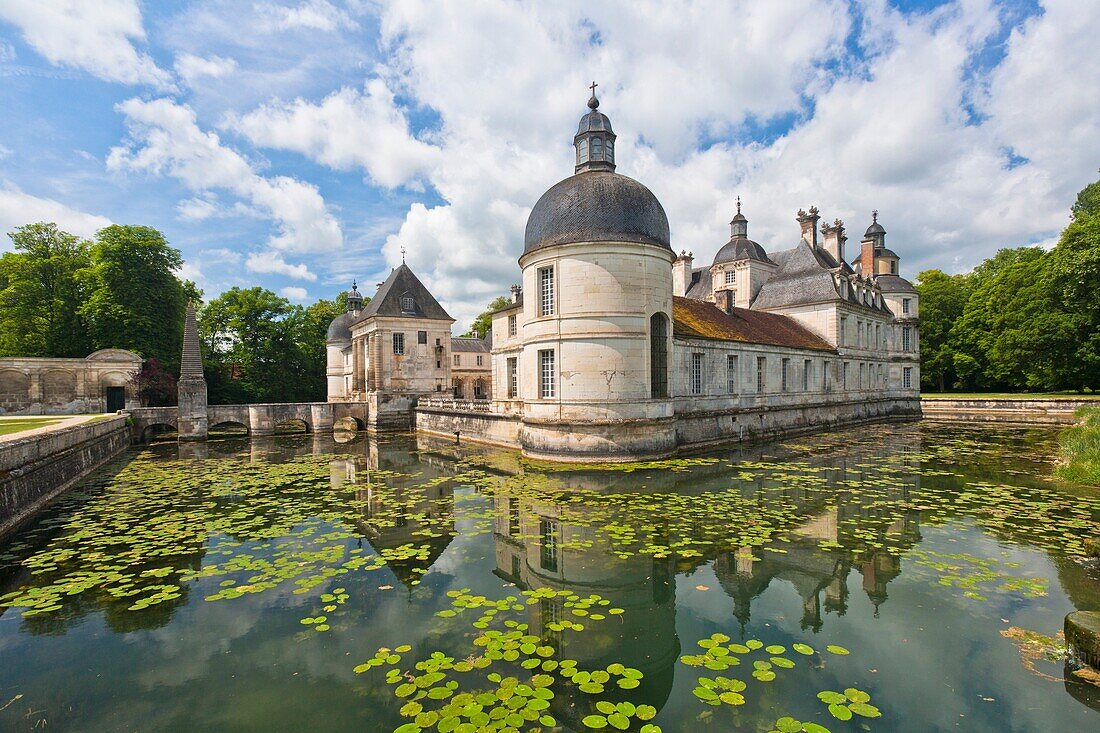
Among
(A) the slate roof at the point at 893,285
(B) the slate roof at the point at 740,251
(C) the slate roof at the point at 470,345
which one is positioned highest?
(B) the slate roof at the point at 740,251

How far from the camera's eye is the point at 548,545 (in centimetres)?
768

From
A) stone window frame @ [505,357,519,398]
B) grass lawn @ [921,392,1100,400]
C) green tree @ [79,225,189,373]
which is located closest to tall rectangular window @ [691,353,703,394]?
stone window frame @ [505,357,519,398]

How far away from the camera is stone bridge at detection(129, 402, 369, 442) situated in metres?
23.5

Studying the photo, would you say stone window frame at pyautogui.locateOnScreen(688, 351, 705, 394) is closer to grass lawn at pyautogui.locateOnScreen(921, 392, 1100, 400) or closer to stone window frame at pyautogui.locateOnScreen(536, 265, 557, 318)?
stone window frame at pyautogui.locateOnScreen(536, 265, 557, 318)

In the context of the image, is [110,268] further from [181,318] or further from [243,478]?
[243,478]

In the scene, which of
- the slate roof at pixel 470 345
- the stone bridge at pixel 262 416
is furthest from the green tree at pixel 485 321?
the stone bridge at pixel 262 416

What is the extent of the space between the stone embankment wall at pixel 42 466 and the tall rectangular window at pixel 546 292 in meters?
12.3

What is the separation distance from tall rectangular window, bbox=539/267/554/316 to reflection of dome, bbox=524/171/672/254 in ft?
2.81

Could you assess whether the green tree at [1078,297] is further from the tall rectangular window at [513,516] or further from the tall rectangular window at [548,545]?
the tall rectangular window at [548,545]

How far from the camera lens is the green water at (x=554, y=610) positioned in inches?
152

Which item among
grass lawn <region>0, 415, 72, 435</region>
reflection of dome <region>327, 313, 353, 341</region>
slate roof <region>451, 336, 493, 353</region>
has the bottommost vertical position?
grass lawn <region>0, 415, 72, 435</region>

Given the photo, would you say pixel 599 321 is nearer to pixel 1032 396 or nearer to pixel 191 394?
pixel 191 394

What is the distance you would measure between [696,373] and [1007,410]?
24024mm

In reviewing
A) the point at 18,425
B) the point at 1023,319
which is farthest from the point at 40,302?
the point at 1023,319
